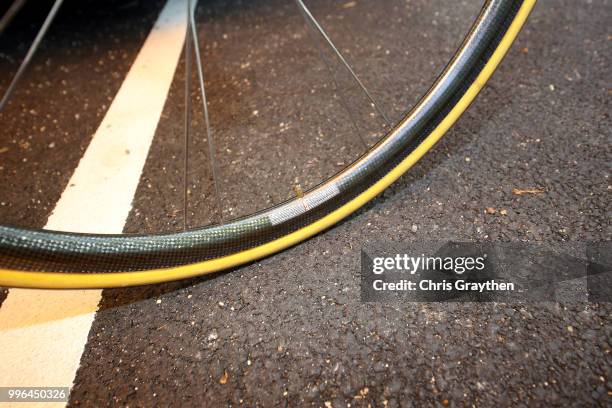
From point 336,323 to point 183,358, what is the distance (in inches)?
14.5

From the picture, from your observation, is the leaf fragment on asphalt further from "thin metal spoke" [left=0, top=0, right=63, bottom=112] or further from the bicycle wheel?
"thin metal spoke" [left=0, top=0, right=63, bottom=112]

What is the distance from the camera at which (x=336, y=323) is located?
1.06 meters

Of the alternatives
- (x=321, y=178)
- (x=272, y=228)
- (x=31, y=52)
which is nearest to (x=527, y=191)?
(x=321, y=178)

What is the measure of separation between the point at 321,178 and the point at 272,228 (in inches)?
14.3

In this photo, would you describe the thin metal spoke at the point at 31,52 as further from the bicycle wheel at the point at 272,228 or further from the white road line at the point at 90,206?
the white road line at the point at 90,206

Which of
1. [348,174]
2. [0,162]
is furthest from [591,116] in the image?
[0,162]

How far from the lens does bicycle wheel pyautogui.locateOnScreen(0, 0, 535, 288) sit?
2.87 feet

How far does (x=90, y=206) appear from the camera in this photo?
1438 millimetres

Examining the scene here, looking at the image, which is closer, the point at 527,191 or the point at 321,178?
the point at 527,191

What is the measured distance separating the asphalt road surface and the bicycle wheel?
0.11 m

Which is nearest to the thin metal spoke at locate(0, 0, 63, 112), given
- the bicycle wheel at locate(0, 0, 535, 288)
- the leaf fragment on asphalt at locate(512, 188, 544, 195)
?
the bicycle wheel at locate(0, 0, 535, 288)

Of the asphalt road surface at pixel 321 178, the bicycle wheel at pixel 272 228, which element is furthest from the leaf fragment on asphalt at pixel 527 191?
the bicycle wheel at pixel 272 228

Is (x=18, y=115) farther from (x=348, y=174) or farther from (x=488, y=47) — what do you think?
(x=488, y=47)

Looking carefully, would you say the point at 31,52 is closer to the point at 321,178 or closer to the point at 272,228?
the point at 272,228
